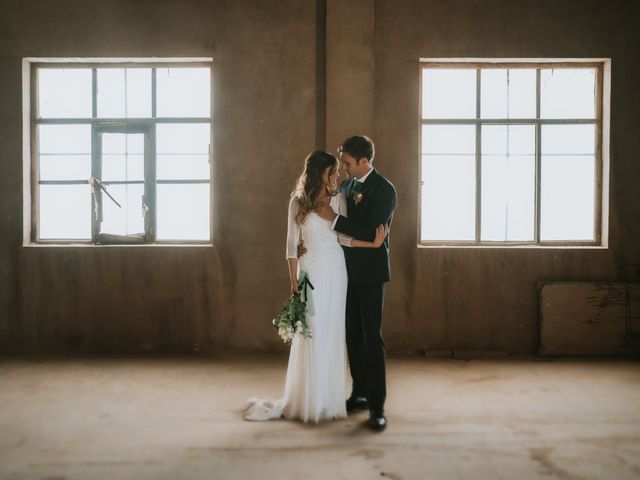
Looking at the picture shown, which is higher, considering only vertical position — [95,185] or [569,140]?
[569,140]

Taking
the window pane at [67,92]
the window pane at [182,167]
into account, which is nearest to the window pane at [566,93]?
the window pane at [182,167]

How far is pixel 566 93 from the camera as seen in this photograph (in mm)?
5285

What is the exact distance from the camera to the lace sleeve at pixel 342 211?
137 inches

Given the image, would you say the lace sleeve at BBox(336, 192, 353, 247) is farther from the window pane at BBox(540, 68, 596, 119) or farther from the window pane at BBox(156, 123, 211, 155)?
the window pane at BBox(540, 68, 596, 119)

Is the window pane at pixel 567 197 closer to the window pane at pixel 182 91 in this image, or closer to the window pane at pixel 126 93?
the window pane at pixel 182 91

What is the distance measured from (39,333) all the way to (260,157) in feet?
8.89

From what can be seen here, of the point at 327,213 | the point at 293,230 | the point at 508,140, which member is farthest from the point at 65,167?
the point at 508,140

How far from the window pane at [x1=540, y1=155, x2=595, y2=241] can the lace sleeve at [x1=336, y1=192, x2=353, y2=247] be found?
2.64 metres

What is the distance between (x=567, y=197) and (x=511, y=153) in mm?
691

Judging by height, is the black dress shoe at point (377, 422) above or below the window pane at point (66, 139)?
below

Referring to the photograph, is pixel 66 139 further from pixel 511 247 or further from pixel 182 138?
pixel 511 247

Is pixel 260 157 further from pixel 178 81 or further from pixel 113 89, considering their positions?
pixel 113 89

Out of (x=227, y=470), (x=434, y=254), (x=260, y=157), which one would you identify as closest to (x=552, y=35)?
(x=434, y=254)

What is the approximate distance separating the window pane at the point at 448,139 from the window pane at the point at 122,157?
2787 mm
